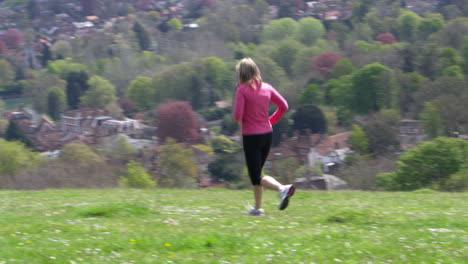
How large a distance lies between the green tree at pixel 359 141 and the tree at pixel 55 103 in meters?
43.1

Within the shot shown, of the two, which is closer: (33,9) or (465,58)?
(465,58)

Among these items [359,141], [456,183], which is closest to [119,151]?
[359,141]

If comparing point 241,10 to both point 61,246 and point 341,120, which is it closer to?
point 341,120

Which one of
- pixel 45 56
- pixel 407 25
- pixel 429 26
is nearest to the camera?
pixel 429 26

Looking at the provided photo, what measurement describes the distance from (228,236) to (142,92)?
71.1 meters

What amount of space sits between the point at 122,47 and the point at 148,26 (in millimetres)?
23215

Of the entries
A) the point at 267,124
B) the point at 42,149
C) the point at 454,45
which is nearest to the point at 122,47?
the point at 42,149

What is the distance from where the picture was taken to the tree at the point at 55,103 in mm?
74562

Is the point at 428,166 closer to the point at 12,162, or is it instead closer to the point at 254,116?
the point at 254,116

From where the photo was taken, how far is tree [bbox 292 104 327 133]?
55.2m

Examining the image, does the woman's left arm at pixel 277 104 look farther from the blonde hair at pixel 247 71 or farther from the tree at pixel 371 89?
the tree at pixel 371 89

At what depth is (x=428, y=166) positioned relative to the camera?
2189 cm

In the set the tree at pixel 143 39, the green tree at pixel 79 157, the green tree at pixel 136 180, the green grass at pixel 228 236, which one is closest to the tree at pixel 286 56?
the tree at pixel 143 39

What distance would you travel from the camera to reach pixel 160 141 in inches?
2211
